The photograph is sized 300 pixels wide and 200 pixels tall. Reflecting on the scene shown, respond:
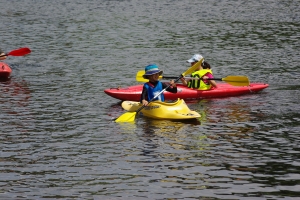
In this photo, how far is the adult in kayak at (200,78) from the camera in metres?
18.3

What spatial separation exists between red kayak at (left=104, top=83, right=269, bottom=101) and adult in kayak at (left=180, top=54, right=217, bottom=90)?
0.17 metres

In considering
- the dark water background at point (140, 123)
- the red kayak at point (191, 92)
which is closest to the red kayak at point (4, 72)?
the dark water background at point (140, 123)

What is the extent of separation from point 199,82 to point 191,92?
37 cm

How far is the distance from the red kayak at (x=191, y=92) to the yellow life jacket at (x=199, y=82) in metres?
0.15

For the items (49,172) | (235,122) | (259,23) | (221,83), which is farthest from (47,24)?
(49,172)

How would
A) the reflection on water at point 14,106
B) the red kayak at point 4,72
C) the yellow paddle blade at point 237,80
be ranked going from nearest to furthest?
the reflection on water at point 14,106
the yellow paddle blade at point 237,80
the red kayak at point 4,72

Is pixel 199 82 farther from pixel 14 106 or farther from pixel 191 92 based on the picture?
pixel 14 106

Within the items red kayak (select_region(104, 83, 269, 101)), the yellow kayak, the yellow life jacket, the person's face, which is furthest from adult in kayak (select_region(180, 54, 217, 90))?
the yellow kayak

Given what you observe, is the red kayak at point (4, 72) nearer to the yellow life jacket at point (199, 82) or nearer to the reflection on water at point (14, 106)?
the reflection on water at point (14, 106)

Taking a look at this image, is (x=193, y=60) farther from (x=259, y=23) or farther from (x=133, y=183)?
(x=259, y=23)

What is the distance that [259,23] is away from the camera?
3547cm

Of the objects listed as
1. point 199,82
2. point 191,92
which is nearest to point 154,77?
point 191,92

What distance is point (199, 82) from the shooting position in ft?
61.1

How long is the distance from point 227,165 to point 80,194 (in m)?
2.86
